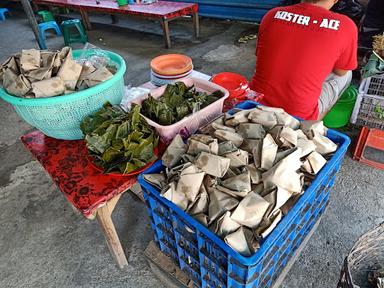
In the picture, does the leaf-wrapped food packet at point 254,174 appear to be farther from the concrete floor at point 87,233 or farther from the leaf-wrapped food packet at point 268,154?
the concrete floor at point 87,233

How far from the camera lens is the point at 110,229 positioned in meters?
1.44

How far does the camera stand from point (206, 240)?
0.92 metres

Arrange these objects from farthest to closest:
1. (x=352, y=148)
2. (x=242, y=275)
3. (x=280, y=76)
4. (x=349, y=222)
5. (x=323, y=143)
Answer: (x=352, y=148) → (x=349, y=222) → (x=280, y=76) → (x=323, y=143) → (x=242, y=275)

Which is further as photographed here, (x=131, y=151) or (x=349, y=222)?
(x=349, y=222)

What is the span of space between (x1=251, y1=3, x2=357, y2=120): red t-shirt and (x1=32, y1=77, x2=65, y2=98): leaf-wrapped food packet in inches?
50.8

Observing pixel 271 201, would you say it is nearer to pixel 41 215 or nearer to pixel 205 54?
pixel 41 215

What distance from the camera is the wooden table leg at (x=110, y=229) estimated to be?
4.26 feet

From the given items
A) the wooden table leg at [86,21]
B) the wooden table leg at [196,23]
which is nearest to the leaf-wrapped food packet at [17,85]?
the wooden table leg at [196,23]

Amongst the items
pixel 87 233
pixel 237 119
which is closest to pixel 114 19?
pixel 87 233

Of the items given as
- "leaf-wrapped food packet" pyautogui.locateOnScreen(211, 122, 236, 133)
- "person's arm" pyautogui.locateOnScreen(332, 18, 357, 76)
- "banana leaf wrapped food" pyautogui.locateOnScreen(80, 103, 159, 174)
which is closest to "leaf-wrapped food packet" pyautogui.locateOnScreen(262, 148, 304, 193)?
"leaf-wrapped food packet" pyautogui.locateOnScreen(211, 122, 236, 133)

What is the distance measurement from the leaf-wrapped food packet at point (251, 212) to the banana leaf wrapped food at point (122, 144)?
0.47m

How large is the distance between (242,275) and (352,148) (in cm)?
216

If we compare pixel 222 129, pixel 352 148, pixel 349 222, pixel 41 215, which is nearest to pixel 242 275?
pixel 222 129

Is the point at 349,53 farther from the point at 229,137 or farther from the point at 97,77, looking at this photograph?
the point at 97,77
